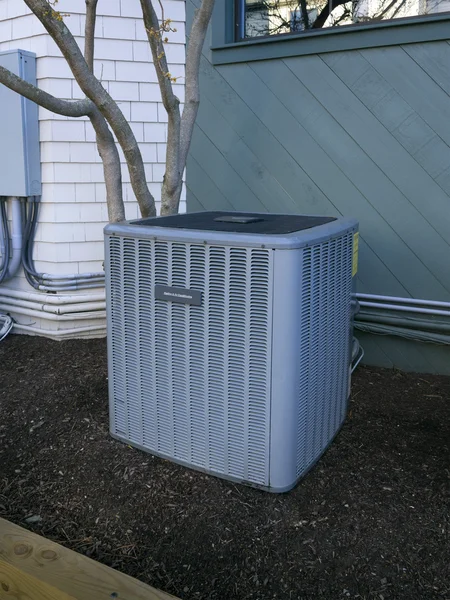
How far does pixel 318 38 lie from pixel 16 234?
274cm

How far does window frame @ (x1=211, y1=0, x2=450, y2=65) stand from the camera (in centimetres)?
386

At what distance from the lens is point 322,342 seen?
290 centimetres

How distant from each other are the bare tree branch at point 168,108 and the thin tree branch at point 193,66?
110 mm

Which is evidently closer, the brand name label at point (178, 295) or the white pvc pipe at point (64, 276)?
the brand name label at point (178, 295)

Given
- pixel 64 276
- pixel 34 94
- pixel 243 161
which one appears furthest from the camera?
pixel 64 276

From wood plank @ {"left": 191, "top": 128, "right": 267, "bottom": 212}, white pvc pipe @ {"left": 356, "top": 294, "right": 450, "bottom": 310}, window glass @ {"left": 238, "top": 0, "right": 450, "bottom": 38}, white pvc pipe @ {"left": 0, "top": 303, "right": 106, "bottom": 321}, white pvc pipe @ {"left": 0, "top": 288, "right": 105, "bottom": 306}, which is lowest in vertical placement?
white pvc pipe @ {"left": 0, "top": 303, "right": 106, "bottom": 321}

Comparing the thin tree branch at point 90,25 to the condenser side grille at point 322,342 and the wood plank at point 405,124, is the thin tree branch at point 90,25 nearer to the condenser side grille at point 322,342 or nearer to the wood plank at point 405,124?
the wood plank at point 405,124

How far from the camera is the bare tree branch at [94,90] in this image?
10.0 feet

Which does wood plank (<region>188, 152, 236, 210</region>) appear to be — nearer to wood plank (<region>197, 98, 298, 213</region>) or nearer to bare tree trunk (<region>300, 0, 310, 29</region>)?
wood plank (<region>197, 98, 298, 213</region>)

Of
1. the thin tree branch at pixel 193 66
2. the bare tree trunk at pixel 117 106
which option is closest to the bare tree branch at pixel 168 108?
the bare tree trunk at pixel 117 106

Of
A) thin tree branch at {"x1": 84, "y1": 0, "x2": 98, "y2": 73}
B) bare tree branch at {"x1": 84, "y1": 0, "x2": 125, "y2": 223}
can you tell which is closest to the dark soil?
bare tree branch at {"x1": 84, "y1": 0, "x2": 125, "y2": 223}

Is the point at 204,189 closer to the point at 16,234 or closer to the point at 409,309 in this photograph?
the point at 16,234

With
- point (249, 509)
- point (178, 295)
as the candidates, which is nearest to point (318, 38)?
point (178, 295)

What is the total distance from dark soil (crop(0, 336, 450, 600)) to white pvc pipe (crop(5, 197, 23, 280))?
5.38ft
